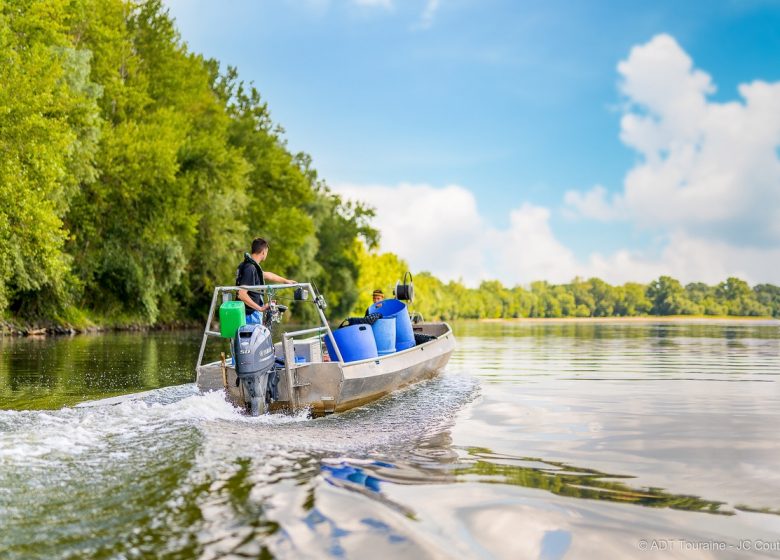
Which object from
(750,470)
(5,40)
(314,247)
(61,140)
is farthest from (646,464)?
(314,247)

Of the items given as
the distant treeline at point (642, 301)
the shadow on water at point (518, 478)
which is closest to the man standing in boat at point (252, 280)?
the shadow on water at point (518, 478)

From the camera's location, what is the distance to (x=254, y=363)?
8969 mm

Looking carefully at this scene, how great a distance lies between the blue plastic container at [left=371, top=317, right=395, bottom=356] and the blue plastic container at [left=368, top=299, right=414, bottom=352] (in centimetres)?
92

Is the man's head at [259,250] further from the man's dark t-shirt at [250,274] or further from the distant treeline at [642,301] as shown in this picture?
the distant treeline at [642,301]

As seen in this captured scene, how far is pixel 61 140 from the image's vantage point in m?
24.2

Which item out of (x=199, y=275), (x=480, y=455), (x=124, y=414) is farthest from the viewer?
(x=199, y=275)

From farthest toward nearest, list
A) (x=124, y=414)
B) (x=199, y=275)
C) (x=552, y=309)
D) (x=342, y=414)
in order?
(x=552, y=309) < (x=199, y=275) < (x=342, y=414) < (x=124, y=414)

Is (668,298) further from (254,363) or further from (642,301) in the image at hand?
(254,363)

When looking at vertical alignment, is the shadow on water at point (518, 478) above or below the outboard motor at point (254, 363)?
below

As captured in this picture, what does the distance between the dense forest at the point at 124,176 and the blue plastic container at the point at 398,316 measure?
5.72m

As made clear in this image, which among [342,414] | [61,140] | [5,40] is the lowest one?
[342,414]

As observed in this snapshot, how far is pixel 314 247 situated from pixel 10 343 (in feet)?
98.4

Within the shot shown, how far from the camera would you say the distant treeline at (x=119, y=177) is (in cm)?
2389

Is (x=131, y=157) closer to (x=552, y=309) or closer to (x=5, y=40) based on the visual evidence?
(x=5, y=40)
